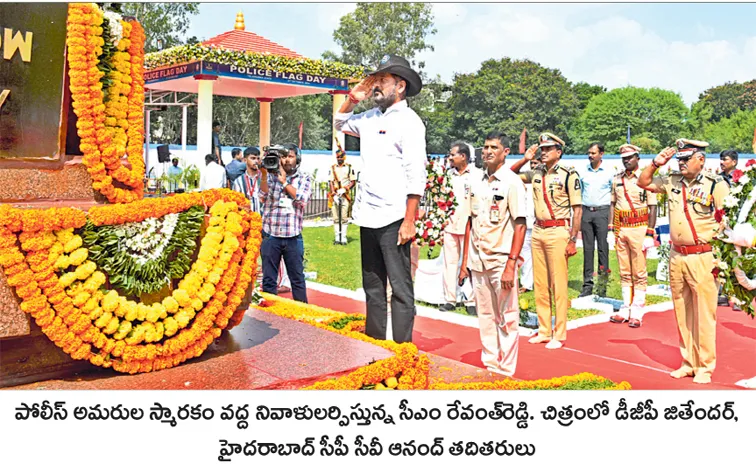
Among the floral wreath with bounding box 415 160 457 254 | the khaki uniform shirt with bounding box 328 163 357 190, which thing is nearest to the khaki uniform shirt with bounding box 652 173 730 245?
the floral wreath with bounding box 415 160 457 254

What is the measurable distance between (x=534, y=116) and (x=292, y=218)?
38.4 m

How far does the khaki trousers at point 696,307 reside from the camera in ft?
17.6

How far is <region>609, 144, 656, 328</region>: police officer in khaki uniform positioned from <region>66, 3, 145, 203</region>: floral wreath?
5260 millimetres

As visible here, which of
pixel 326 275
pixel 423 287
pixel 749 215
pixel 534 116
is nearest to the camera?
pixel 749 215

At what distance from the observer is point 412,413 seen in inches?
140

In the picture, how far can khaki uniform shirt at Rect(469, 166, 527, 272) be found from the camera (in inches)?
204

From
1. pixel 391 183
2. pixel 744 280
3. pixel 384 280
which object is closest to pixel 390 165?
pixel 391 183

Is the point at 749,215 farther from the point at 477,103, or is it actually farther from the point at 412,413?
the point at 477,103

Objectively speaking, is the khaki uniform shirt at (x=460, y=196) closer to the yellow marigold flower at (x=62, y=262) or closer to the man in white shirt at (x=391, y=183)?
the man in white shirt at (x=391, y=183)

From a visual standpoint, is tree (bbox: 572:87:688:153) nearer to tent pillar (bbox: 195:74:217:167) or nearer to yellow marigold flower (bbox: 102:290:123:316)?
tent pillar (bbox: 195:74:217:167)

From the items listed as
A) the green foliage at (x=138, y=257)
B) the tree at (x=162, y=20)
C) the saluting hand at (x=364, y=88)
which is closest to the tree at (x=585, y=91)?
the tree at (x=162, y=20)

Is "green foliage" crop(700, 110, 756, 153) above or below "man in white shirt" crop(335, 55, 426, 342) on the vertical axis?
above

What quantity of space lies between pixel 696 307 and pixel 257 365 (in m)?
3.44

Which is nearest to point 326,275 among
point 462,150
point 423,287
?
point 423,287
